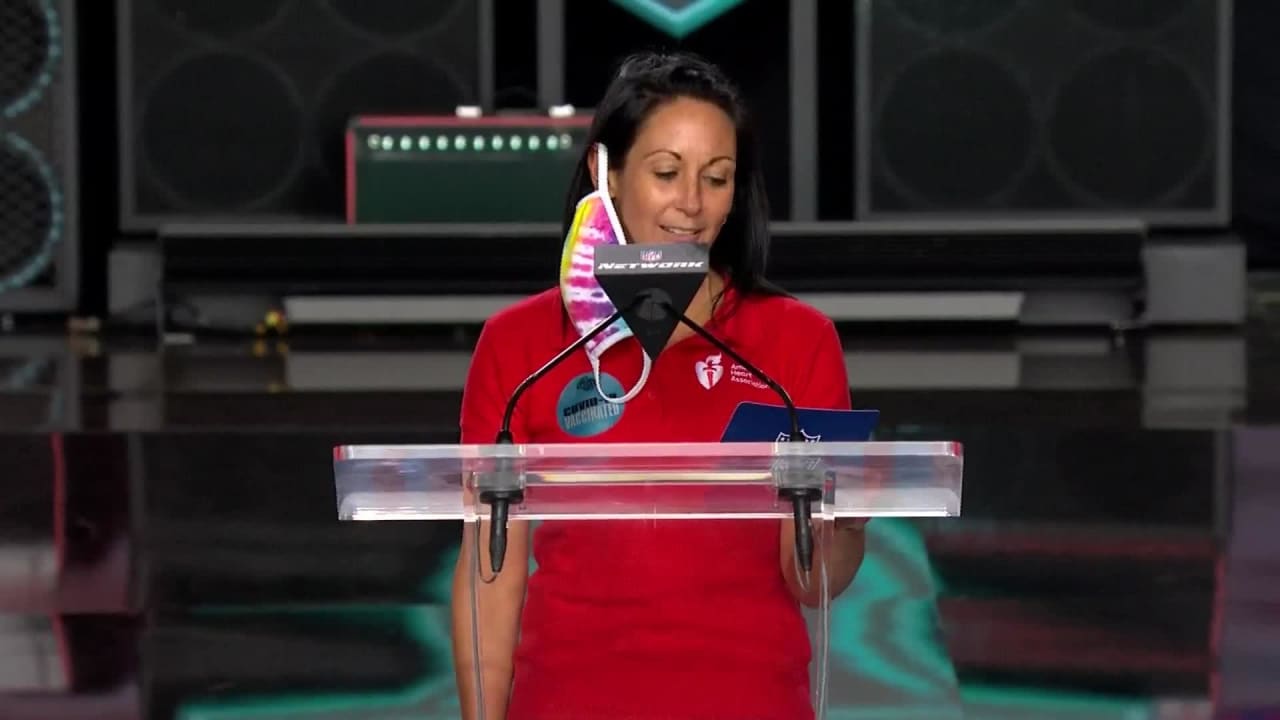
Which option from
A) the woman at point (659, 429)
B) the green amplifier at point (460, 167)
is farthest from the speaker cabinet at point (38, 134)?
the woman at point (659, 429)

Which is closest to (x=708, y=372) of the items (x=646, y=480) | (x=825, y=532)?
(x=825, y=532)

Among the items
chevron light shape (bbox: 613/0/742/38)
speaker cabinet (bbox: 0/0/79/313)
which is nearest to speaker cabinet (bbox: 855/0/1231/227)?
chevron light shape (bbox: 613/0/742/38)

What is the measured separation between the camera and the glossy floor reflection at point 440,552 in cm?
267

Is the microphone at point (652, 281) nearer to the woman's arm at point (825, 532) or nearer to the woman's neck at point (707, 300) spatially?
the woman's arm at point (825, 532)

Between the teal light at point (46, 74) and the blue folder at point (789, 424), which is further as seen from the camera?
the teal light at point (46, 74)

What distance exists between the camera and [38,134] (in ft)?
21.5

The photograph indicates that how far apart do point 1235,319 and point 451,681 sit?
4.25 m

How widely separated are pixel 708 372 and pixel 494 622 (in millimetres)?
267

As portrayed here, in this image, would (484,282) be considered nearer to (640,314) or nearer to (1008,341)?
(1008,341)

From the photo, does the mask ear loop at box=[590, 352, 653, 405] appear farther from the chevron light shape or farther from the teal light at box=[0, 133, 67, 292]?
the teal light at box=[0, 133, 67, 292]

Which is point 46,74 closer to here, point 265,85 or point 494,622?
point 265,85

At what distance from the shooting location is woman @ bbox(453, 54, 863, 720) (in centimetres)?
157

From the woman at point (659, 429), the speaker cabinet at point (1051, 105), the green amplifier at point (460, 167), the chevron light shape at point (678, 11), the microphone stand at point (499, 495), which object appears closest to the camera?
the microphone stand at point (499, 495)

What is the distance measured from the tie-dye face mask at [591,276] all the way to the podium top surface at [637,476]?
29 centimetres
